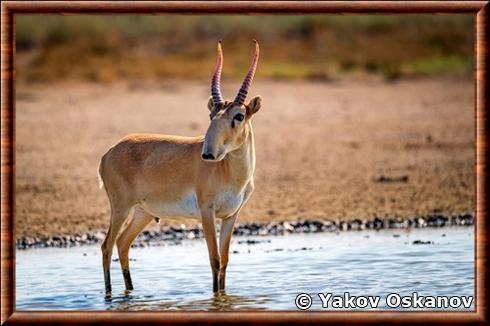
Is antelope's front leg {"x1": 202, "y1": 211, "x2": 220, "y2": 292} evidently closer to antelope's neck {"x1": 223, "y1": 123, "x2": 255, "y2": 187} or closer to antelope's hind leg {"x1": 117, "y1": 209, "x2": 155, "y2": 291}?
antelope's neck {"x1": 223, "y1": 123, "x2": 255, "y2": 187}

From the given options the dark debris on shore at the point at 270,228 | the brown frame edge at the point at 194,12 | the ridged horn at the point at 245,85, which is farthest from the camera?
the dark debris on shore at the point at 270,228

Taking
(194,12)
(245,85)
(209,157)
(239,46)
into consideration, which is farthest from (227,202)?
(239,46)

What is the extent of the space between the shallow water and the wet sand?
4.40 ft

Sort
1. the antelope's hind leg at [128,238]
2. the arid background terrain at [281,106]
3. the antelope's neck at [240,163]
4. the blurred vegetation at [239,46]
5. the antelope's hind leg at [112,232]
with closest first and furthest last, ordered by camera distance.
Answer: the antelope's neck at [240,163]
the antelope's hind leg at [112,232]
the antelope's hind leg at [128,238]
the arid background terrain at [281,106]
the blurred vegetation at [239,46]

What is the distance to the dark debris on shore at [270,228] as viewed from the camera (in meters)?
Answer: 13.9

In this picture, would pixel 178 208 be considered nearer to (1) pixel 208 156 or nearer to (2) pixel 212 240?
(2) pixel 212 240

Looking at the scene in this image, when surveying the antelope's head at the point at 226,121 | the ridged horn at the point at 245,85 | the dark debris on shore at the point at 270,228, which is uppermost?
the ridged horn at the point at 245,85

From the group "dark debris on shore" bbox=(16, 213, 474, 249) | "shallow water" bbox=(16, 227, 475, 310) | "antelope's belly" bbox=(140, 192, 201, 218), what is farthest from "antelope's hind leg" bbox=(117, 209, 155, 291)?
"dark debris on shore" bbox=(16, 213, 474, 249)

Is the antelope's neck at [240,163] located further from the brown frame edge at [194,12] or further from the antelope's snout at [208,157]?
the brown frame edge at [194,12]

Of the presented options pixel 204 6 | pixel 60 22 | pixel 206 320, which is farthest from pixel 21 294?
pixel 60 22

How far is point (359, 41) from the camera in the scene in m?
34.3

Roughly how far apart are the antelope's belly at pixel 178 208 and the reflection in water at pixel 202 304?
2.80 ft

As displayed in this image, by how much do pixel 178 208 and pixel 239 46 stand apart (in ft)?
74.5

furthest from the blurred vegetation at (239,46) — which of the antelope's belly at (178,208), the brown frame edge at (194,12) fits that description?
the brown frame edge at (194,12)
